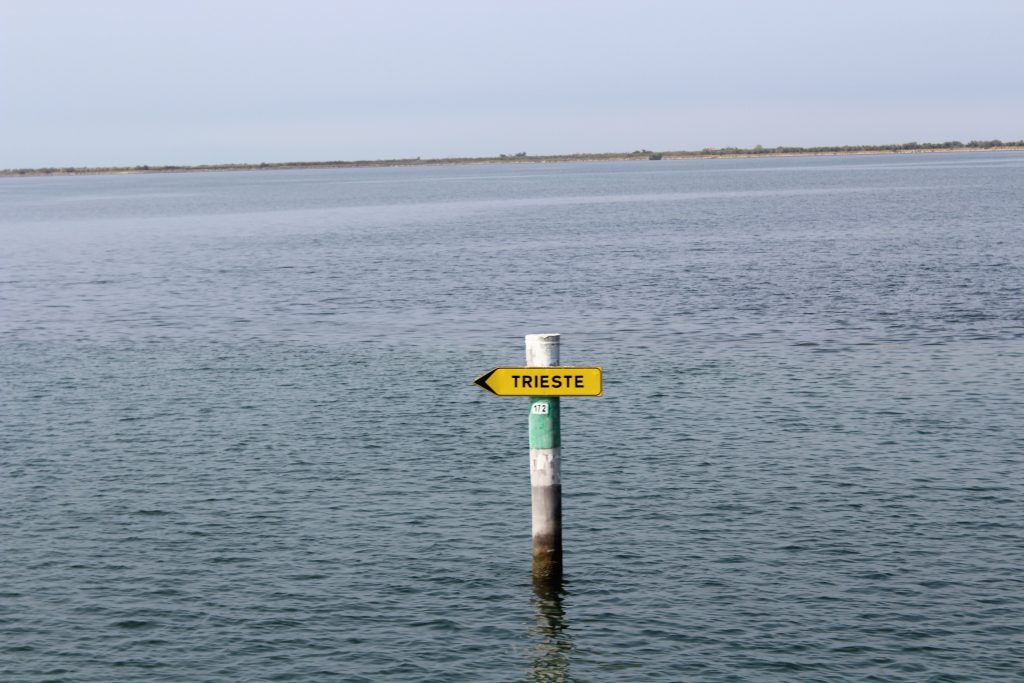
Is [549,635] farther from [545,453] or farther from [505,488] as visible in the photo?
[505,488]

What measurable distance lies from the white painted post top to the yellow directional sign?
0.14 m

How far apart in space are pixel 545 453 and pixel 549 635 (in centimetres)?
274

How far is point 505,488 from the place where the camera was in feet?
89.2

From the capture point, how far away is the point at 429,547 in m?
23.2

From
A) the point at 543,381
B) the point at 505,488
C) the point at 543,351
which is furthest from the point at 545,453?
the point at 505,488

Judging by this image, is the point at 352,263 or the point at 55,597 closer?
the point at 55,597

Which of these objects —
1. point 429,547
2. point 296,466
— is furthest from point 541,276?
point 429,547

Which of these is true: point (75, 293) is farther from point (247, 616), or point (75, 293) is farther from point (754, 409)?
point (247, 616)

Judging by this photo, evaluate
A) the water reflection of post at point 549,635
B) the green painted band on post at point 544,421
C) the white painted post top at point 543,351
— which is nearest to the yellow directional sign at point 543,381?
the white painted post top at point 543,351

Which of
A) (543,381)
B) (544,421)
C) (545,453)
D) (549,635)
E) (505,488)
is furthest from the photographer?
(505,488)

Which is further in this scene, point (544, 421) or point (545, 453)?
point (545, 453)

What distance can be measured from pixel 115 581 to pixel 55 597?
1043mm

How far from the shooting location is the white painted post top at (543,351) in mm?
18375

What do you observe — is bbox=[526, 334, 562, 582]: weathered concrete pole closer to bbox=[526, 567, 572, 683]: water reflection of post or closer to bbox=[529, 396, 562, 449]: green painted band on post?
bbox=[529, 396, 562, 449]: green painted band on post
